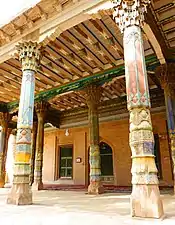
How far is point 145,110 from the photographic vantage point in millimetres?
3414

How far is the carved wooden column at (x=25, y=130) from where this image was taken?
15.0 ft

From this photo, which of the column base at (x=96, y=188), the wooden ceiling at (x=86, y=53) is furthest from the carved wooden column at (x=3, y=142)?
the column base at (x=96, y=188)

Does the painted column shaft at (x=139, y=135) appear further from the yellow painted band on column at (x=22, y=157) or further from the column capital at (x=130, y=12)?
the yellow painted band on column at (x=22, y=157)

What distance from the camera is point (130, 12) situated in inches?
155

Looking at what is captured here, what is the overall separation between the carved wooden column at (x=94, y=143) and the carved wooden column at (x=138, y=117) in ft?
13.9

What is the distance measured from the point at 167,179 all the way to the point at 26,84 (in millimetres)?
7934

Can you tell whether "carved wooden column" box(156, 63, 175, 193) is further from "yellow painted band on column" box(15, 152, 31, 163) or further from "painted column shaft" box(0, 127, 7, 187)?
"painted column shaft" box(0, 127, 7, 187)

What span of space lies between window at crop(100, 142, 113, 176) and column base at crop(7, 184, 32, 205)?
306 inches

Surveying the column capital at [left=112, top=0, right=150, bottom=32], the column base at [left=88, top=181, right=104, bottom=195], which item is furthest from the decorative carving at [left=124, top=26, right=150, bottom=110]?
the column base at [left=88, top=181, right=104, bottom=195]

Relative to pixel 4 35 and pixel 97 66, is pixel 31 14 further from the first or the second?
pixel 97 66

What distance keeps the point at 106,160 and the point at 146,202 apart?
9289 mm

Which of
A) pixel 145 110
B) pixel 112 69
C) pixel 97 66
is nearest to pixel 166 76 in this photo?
pixel 112 69

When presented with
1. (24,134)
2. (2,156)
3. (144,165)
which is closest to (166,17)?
(144,165)

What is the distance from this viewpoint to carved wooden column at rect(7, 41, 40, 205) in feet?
15.0
